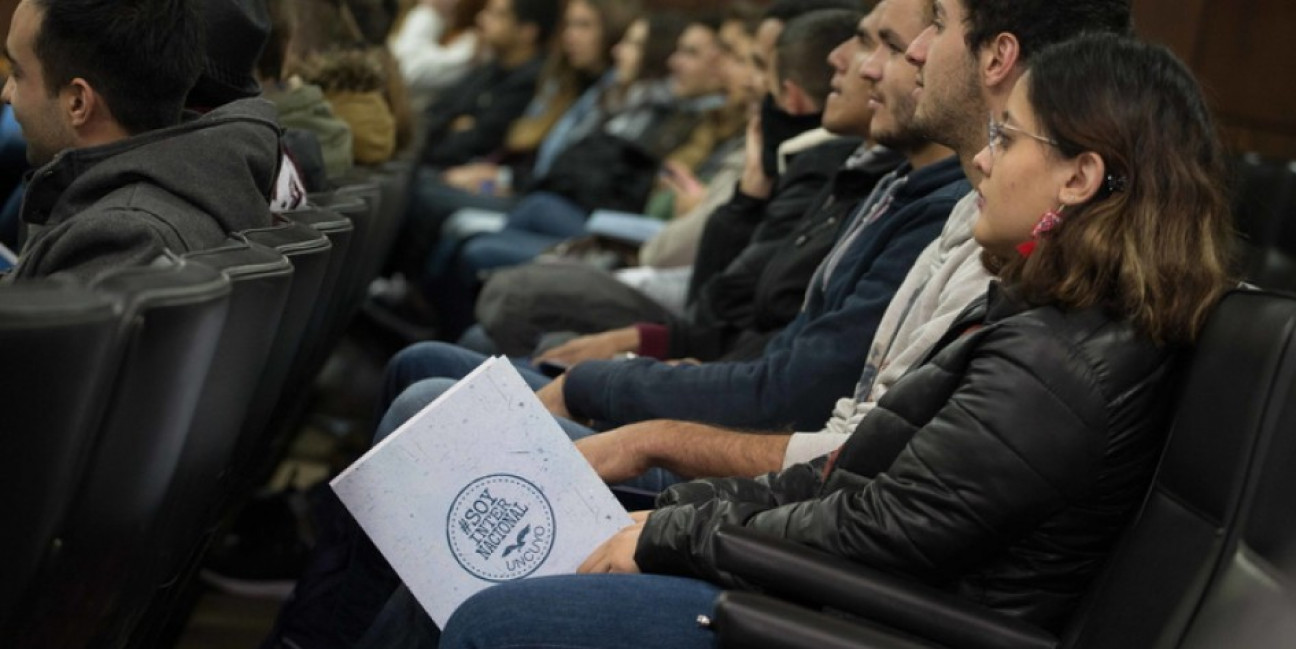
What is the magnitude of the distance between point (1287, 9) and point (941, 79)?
8.13 feet

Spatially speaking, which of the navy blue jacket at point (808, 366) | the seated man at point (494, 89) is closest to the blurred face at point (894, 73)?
the navy blue jacket at point (808, 366)

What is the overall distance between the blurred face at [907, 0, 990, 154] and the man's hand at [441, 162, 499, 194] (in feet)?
13.9

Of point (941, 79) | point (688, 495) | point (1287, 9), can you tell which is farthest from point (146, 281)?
point (1287, 9)

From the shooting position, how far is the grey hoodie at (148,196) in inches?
76.2

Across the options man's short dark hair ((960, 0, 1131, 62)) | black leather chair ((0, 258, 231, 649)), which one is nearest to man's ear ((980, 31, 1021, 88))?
man's short dark hair ((960, 0, 1131, 62))

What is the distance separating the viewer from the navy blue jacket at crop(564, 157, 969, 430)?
258cm

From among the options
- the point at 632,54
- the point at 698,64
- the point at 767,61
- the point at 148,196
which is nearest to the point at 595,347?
the point at 767,61

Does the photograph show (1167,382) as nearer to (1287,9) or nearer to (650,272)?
(650,272)

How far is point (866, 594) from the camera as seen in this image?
1.76 meters

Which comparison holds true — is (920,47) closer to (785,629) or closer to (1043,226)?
(1043,226)

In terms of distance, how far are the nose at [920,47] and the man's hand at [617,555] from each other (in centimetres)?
97

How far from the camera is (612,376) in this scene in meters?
2.75

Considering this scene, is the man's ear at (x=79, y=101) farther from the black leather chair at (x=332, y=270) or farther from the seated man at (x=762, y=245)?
the seated man at (x=762, y=245)

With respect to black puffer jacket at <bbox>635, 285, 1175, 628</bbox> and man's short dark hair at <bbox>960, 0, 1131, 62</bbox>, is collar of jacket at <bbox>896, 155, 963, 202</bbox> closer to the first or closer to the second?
man's short dark hair at <bbox>960, 0, 1131, 62</bbox>
